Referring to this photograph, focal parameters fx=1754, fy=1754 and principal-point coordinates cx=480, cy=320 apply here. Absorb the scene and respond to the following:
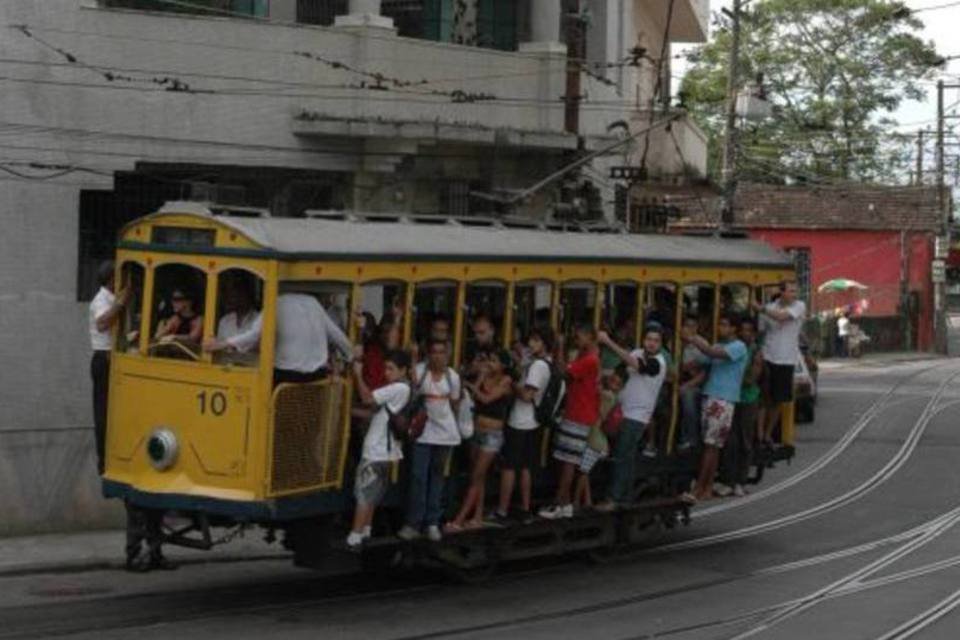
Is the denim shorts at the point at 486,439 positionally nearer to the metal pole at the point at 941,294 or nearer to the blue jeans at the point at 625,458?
the blue jeans at the point at 625,458

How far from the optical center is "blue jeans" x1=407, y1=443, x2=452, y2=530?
13.3 meters

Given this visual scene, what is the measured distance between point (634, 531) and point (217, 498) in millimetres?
5317

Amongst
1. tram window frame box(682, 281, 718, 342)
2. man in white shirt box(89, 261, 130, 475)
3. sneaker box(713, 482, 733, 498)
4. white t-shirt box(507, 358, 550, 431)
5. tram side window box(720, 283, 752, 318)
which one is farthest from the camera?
sneaker box(713, 482, 733, 498)

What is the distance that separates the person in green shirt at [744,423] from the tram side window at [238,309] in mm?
6020

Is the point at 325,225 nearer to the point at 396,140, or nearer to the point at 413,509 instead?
the point at 413,509

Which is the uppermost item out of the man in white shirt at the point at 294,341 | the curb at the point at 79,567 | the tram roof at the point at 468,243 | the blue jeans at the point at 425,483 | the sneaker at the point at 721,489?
the tram roof at the point at 468,243

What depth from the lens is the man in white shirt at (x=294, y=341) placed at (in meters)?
12.2

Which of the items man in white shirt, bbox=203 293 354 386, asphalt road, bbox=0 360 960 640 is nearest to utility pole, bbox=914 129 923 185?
asphalt road, bbox=0 360 960 640

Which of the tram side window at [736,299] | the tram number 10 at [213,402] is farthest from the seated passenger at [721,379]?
the tram number 10 at [213,402]

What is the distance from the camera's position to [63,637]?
11484mm

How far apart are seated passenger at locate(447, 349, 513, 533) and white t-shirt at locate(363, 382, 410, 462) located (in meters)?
1.18

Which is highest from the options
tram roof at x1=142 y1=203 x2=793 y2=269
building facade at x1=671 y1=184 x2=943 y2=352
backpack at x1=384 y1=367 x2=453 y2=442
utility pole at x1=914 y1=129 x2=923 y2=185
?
utility pole at x1=914 y1=129 x2=923 y2=185

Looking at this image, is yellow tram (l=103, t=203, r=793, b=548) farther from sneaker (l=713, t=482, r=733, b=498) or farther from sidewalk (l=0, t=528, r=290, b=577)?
sneaker (l=713, t=482, r=733, b=498)

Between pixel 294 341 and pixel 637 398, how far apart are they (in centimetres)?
426
